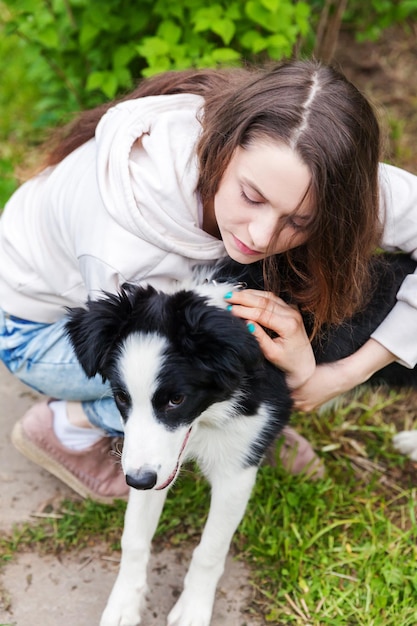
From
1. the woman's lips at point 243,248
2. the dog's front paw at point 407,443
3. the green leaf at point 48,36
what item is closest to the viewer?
the woman's lips at point 243,248

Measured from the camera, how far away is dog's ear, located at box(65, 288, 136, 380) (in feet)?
6.59

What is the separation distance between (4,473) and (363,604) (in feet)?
4.53

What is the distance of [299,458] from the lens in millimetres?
2984

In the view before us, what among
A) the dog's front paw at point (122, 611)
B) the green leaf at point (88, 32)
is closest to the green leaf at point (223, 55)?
the green leaf at point (88, 32)

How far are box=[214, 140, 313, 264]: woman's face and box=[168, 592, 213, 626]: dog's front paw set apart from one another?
1065mm

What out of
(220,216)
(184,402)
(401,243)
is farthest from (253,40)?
(184,402)

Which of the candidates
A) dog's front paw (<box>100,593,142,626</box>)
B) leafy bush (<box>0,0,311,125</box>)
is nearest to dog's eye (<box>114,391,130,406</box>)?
dog's front paw (<box>100,593,142,626</box>)

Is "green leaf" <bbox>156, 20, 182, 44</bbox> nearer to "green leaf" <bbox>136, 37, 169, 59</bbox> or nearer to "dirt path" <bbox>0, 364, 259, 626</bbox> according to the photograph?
"green leaf" <bbox>136, 37, 169, 59</bbox>

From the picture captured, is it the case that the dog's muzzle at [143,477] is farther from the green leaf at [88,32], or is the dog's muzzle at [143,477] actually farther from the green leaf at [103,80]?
the green leaf at [88,32]

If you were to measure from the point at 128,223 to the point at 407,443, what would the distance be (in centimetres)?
157

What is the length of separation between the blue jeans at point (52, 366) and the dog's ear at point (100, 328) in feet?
1.97

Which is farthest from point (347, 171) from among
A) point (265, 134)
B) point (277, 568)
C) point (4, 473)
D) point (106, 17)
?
point (106, 17)

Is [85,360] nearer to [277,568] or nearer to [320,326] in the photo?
[320,326]

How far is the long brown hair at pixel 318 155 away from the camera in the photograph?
209 cm
